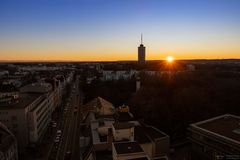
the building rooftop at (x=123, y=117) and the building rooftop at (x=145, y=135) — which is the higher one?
the building rooftop at (x=123, y=117)

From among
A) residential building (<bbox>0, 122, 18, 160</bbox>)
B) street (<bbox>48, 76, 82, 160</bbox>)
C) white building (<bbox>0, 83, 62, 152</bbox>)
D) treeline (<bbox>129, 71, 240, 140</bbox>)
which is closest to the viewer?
residential building (<bbox>0, 122, 18, 160</bbox>)

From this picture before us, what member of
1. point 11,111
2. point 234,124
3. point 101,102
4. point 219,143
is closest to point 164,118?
point 101,102

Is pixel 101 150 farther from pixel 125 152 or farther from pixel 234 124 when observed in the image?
pixel 234 124

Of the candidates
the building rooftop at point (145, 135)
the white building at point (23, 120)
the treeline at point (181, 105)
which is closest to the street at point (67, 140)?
the white building at point (23, 120)

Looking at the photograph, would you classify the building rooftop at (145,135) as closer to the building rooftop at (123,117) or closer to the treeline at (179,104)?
the building rooftop at (123,117)

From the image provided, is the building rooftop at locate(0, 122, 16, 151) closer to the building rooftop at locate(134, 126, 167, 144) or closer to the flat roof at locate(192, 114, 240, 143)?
the building rooftop at locate(134, 126, 167, 144)

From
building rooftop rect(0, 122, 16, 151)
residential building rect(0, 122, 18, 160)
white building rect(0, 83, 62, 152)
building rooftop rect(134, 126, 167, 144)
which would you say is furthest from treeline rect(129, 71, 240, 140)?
building rooftop rect(0, 122, 16, 151)

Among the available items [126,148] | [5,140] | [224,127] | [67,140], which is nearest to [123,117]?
[67,140]

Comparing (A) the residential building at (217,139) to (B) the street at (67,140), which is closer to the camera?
(A) the residential building at (217,139)
